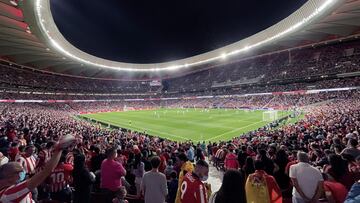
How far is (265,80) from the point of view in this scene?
6550cm

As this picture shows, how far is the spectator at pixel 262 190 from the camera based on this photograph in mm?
4199

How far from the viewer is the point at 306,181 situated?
4703 mm

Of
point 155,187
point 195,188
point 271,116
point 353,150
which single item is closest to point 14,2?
point 155,187

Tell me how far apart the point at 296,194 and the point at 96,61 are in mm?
65711

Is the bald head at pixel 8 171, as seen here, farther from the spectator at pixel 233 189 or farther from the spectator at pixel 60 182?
the spectator at pixel 60 182

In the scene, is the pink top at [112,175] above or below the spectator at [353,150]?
below

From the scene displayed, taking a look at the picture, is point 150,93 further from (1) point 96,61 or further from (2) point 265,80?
(2) point 265,80

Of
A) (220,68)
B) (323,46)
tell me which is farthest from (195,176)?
(220,68)

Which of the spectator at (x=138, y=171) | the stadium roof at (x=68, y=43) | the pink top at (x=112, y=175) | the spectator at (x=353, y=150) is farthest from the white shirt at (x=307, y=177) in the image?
the stadium roof at (x=68, y=43)

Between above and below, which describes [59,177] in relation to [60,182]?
above

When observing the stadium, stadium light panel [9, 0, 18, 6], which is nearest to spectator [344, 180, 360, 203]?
the stadium

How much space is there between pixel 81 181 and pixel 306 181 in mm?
4367

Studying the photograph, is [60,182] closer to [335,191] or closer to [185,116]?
[335,191]

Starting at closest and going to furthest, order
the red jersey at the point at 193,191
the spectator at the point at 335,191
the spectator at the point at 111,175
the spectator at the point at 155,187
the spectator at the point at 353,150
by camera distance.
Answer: the red jersey at the point at 193,191 → the spectator at the point at 335,191 → the spectator at the point at 155,187 → the spectator at the point at 111,175 → the spectator at the point at 353,150
